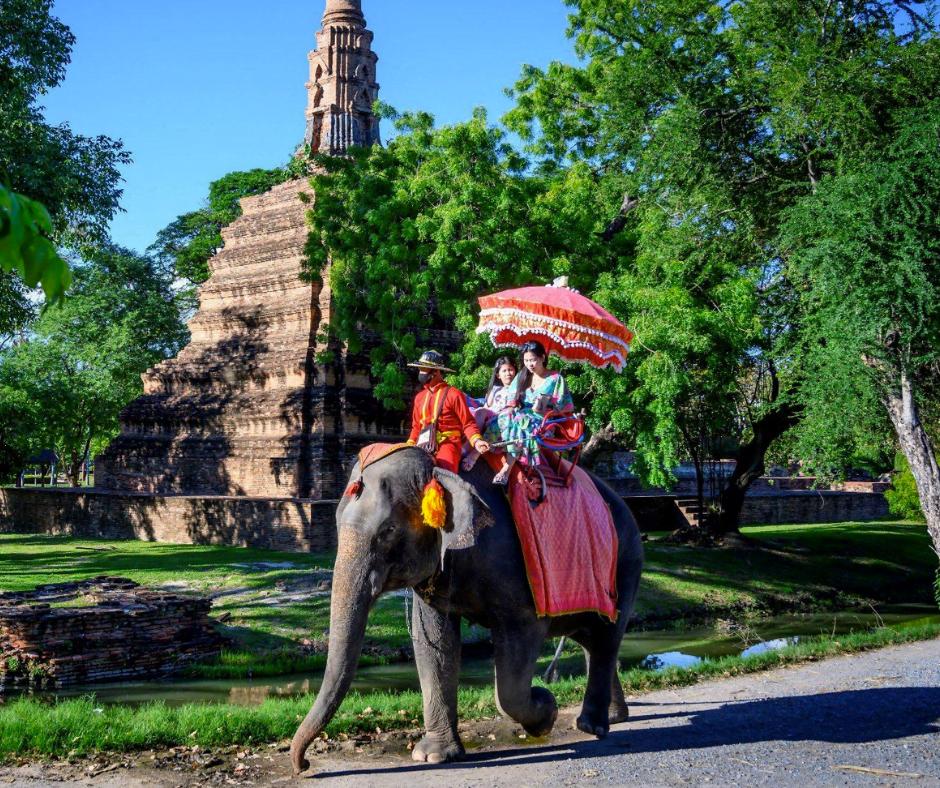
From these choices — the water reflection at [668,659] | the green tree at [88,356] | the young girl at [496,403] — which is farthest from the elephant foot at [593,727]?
the green tree at [88,356]

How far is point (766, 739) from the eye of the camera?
27.1 ft

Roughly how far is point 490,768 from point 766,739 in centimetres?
224

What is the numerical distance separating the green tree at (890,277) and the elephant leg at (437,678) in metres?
8.86

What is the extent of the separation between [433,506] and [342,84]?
30570 mm

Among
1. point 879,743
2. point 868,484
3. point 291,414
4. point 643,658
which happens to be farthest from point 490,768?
point 868,484

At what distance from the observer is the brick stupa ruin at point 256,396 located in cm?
2675

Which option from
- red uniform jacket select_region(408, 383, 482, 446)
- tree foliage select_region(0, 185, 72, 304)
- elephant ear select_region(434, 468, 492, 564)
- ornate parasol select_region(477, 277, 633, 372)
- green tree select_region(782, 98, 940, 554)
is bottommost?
elephant ear select_region(434, 468, 492, 564)

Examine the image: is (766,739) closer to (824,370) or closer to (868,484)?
(824,370)

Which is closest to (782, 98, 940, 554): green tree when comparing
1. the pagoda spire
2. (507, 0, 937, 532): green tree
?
(507, 0, 937, 532): green tree

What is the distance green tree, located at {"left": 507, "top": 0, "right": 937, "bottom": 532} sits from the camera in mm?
16422

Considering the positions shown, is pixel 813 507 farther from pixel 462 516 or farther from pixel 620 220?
pixel 462 516

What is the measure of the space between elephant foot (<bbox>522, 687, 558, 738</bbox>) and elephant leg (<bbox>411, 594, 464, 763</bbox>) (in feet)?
1.70

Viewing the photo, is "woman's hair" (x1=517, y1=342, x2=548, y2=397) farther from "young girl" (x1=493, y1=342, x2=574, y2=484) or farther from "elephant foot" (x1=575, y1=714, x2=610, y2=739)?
"elephant foot" (x1=575, y1=714, x2=610, y2=739)

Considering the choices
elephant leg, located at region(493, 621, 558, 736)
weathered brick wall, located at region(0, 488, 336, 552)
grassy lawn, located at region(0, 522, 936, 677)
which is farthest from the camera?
weathered brick wall, located at region(0, 488, 336, 552)
